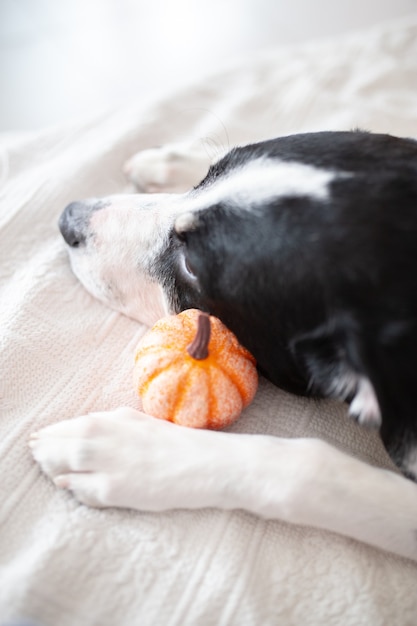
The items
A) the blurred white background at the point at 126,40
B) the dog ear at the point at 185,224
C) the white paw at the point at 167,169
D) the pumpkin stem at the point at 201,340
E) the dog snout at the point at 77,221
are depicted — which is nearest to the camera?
the pumpkin stem at the point at 201,340

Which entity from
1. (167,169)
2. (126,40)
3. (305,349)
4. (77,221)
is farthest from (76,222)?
(126,40)

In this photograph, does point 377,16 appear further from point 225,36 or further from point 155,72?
point 155,72

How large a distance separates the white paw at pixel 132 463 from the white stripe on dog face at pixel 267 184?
581mm

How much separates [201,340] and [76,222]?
29.3 inches

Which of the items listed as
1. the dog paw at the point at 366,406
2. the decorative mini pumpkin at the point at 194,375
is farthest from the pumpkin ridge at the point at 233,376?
the dog paw at the point at 366,406

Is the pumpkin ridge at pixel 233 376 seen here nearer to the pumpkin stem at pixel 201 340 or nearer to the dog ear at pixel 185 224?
the pumpkin stem at pixel 201 340

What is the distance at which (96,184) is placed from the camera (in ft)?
7.43

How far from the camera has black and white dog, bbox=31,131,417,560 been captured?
1321 mm

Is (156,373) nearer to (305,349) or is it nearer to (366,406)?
(305,349)

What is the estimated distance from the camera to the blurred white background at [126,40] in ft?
11.4

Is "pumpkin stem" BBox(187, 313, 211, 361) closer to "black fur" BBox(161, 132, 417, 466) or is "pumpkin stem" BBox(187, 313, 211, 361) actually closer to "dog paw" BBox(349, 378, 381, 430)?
"black fur" BBox(161, 132, 417, 466)

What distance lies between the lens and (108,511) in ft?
4.49

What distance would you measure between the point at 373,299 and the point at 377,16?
3534 mm

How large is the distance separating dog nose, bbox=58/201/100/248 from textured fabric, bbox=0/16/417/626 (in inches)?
3.5
